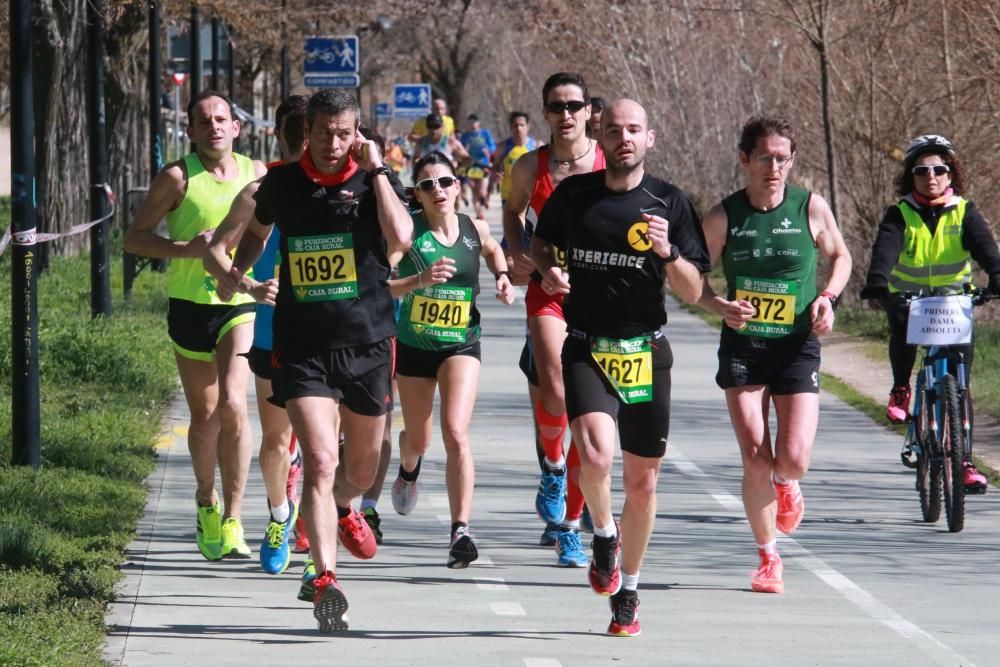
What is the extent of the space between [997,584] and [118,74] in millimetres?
22524

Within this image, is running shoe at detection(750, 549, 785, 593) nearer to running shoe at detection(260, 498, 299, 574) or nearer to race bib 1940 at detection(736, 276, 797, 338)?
race bib 1940 at detection(736, 276, 797, 338)

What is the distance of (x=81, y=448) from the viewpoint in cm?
1148

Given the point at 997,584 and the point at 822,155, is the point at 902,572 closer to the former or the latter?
the point at 997,584

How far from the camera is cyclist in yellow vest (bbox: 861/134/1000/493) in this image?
987cm

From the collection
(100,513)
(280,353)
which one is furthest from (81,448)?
(280,353)

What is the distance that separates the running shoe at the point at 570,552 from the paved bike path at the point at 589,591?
0.07m

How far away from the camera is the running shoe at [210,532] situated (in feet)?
28.9

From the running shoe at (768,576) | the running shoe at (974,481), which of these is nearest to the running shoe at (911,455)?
the running shoe at (974,481)

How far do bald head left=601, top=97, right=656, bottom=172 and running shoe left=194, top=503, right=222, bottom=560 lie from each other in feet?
8.66

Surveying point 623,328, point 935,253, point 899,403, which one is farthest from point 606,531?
point 899,403

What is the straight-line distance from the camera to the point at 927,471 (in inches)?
390

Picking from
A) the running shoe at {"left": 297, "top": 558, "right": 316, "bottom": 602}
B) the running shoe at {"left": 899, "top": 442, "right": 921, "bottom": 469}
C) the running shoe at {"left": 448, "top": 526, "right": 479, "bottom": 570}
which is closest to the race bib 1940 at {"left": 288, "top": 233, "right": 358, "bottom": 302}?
the running shoe at {"left": 297, "top": 558, "right": 316, "bottom": 602}

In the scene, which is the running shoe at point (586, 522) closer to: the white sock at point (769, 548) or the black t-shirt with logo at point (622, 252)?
the white sock at point (769, 548)

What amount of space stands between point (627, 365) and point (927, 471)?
10.1ft
